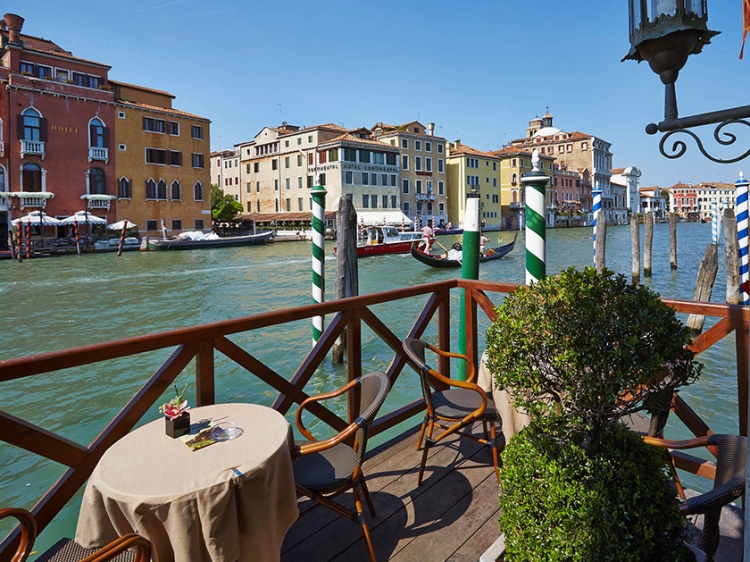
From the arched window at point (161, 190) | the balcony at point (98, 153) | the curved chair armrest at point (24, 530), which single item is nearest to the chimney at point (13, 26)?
the balcony at point (98, 153)

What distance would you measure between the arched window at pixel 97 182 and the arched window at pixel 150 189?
2.45m

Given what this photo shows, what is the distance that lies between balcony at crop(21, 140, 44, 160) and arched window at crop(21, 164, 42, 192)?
26.4 inches

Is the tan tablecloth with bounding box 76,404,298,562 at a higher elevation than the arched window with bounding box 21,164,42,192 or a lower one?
lower

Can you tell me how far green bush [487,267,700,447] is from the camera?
1398 millimetres

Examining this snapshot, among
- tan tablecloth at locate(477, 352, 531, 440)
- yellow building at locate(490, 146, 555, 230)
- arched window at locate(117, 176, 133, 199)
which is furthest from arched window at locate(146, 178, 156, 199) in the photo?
yellow building at locate(490, 146, 555, 230)

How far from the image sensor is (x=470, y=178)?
53.0 metres

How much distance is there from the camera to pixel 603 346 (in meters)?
1.40

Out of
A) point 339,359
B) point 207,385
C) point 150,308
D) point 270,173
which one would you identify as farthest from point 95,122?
point 207,385

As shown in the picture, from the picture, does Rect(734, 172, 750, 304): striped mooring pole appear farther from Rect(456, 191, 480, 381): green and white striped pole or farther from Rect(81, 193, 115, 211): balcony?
Rect(81, 193, 115, 211): balcony

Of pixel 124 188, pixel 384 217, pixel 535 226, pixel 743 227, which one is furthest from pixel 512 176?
pixel 535 226

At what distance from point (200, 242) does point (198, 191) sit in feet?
19.7

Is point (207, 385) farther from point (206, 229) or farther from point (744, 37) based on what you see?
point (206, 229)

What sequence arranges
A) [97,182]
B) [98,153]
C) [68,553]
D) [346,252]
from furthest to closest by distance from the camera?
1. [97,182]
2. [98,153]
3. [346,252]
4. [68,553]

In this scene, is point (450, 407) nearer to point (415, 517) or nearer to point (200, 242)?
point (415, 517)
